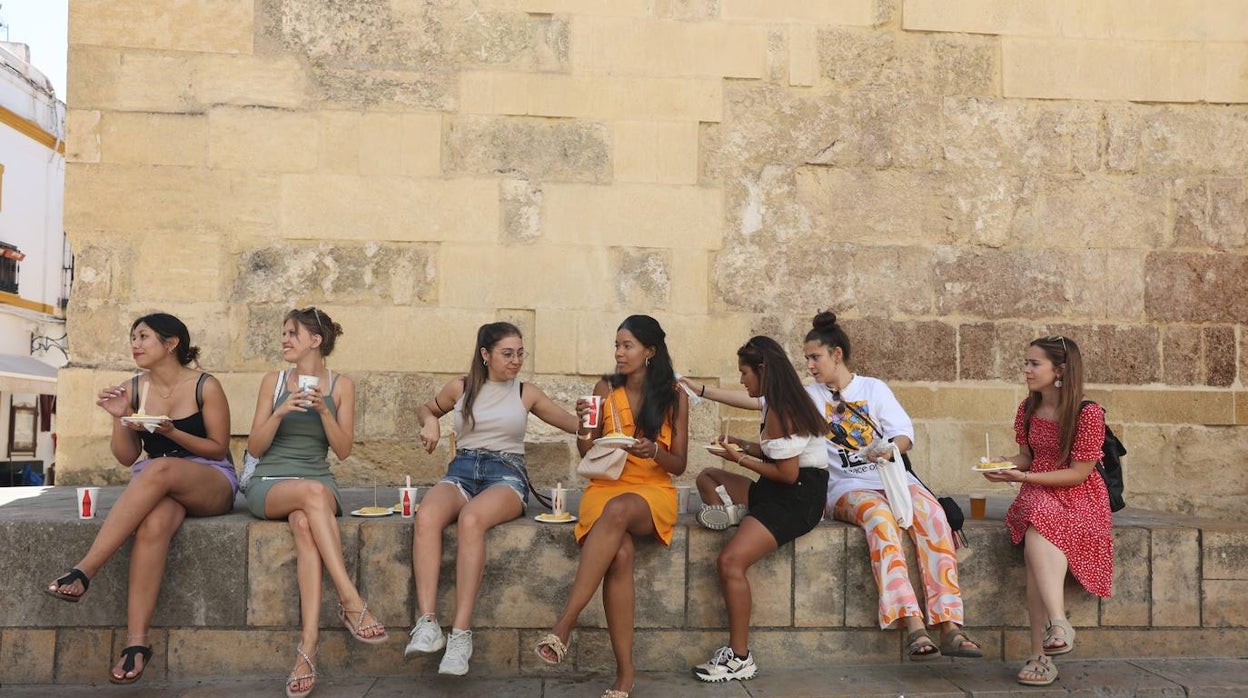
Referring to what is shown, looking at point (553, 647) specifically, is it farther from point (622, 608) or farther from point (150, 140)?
point (150, 140)

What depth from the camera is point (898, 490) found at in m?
4.07

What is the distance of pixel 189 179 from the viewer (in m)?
5.48

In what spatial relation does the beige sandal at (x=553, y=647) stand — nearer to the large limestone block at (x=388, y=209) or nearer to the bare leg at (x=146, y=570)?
the bare leg at (x=146, y=570)

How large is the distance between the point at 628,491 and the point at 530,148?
99.0 inches

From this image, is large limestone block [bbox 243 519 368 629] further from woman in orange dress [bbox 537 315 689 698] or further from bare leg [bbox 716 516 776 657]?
bare leg [bbox 716 516 776 657]

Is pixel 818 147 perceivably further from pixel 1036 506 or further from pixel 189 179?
pixel 189 179

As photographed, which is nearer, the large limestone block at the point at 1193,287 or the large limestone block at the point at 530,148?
the large limestone block at the point at 530,148

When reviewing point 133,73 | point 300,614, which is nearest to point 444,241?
point 133,73

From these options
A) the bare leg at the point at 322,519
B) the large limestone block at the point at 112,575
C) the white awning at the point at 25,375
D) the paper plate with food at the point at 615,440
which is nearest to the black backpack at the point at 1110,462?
the paper plate with food at the point at 615,440

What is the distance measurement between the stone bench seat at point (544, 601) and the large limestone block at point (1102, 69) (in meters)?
2.85

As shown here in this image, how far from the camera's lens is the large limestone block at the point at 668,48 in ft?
18.6

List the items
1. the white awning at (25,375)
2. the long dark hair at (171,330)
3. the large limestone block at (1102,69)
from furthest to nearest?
the white awning at (25,375) → the large limestone block at (1102,69) → the long dark hair at (171,330)

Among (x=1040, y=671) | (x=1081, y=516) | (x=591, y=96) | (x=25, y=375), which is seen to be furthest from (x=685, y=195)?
(x=25, y=375)

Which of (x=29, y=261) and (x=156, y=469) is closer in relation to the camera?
(x=156, y=469)
